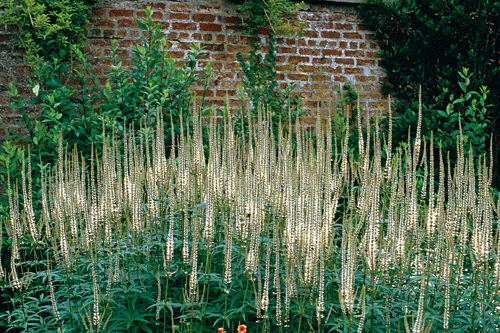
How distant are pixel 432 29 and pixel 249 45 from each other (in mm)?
2507

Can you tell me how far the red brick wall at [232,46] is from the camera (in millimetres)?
5883

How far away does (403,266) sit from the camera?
2469 mm

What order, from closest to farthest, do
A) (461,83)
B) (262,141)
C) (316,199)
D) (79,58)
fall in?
1. (316,199)
2. (262,141)
3. (79,58)
4. (461,83)

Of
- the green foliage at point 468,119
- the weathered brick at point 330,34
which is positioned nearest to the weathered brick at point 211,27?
the weathered brick at point 330,34

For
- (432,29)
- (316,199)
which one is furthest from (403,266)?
(432,29)

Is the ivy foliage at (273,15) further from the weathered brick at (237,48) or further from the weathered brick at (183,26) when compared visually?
the weathered brick at (183,26)

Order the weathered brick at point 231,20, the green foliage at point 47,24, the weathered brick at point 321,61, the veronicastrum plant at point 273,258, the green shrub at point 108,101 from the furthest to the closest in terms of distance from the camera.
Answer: the weathered brick at point 321,61 → the weathered brick at point 231,20 → the green foliage at point 47,24 → the green shrub at point 108,101 → the veronicastrum plant at point 273,258

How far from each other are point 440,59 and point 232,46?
290 centimetres

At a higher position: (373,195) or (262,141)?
(262,141)

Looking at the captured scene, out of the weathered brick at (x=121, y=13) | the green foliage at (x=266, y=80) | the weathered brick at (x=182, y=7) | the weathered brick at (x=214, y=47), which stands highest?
the weathered brick at (x=182, y=7)

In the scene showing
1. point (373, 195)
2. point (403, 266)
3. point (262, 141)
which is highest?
point (262, 141)

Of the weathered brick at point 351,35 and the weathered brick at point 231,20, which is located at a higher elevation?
the weathered brick at point 231,20

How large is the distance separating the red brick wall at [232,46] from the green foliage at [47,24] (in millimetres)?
196

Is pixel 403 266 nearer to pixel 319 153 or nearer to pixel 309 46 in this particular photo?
pixel 319 153
